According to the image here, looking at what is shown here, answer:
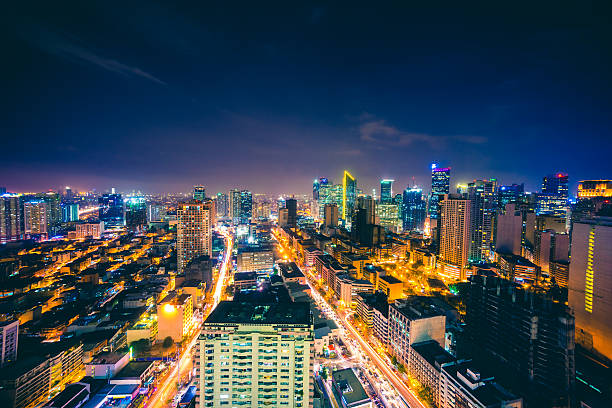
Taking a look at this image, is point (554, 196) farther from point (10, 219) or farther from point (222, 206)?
point (10, 219)

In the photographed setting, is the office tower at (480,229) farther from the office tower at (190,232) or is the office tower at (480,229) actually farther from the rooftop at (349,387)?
the office tower at (190,232)

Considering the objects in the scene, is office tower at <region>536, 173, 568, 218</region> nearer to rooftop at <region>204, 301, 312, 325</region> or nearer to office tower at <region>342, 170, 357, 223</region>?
office tower at <region>342, 170, 357, 223</region>

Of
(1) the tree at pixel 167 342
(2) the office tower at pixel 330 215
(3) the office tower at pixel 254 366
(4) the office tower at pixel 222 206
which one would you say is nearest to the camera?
(3) the office tower at pixel 254 366

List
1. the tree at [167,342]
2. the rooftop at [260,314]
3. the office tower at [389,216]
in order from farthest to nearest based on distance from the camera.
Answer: the office tower at [389,216], the tree at [167,342], the rooftop at [260,314]

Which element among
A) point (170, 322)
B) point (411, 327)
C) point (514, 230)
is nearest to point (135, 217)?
point (170, 322)

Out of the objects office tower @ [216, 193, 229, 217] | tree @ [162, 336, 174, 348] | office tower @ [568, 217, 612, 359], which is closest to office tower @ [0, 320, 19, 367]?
tree @ [162, 336, 174, 348]

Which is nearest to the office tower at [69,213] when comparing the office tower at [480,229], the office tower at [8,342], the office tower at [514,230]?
the office tower at [8,342]
